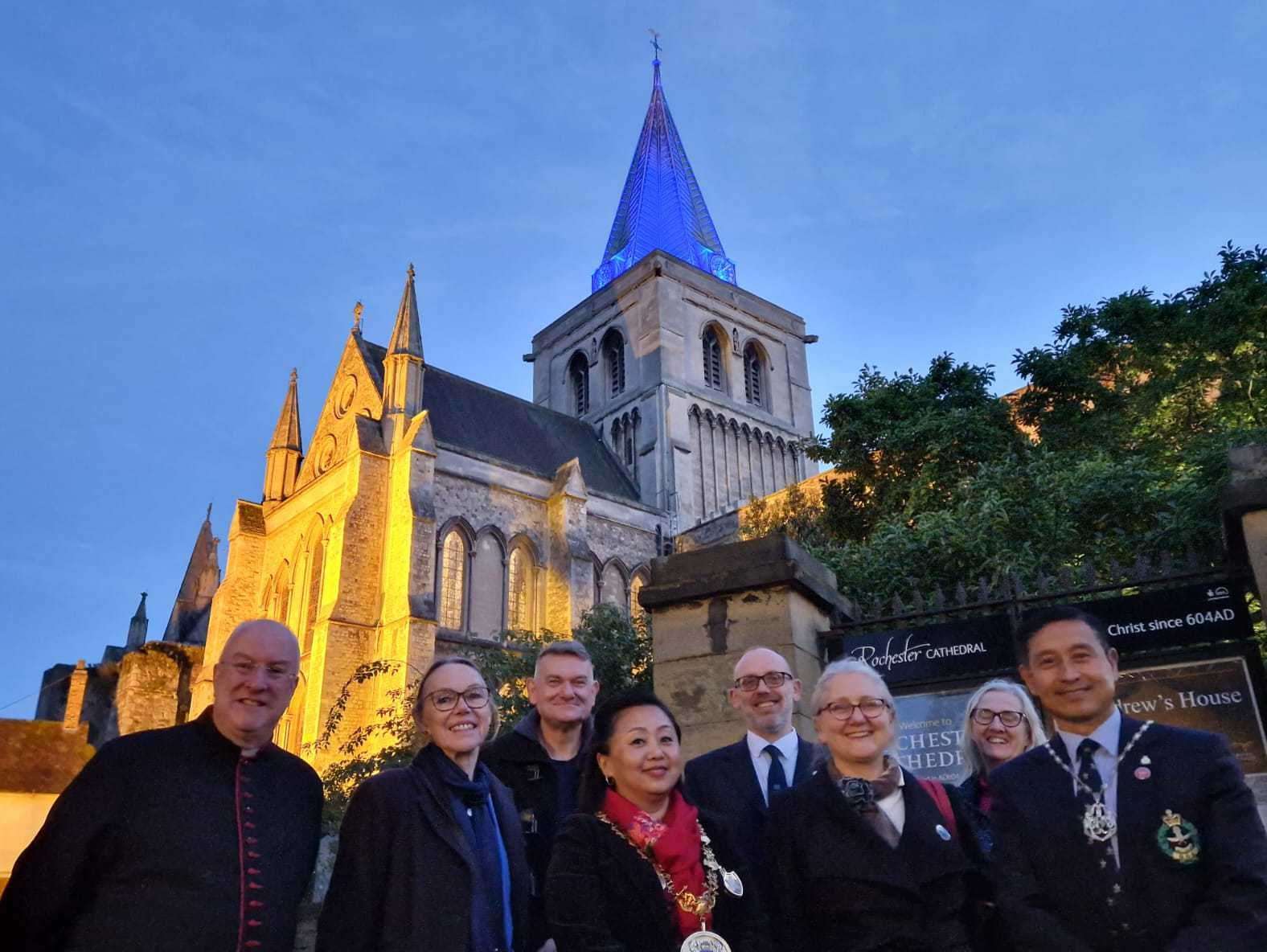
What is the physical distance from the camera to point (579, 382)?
42.4m

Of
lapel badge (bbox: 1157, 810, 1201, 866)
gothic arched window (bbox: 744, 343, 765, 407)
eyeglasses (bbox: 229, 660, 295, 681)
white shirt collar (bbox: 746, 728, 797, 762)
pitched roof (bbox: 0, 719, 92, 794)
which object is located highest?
gothic arched window (bbox: 744, 343, 765, 407)

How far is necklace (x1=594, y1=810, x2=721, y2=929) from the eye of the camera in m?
3.03

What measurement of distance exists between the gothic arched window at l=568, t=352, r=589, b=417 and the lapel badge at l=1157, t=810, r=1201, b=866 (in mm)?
38536

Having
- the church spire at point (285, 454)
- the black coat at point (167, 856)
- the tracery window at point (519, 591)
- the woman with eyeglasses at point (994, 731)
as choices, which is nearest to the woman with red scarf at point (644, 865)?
the black coat at point (167, 856)

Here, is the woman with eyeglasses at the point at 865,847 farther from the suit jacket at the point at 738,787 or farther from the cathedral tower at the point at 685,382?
the cathedral tower at the point at 685,382

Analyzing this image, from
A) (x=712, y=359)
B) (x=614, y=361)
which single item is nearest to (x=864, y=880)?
(x=712, y=359)

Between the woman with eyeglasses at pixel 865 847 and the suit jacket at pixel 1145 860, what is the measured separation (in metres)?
0.18

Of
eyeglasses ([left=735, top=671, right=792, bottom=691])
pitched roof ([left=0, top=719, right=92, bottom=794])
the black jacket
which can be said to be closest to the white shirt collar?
eyeglasses ([left=735, top=671, right=792, bottom=691])

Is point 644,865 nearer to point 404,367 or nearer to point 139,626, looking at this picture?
point 404,367

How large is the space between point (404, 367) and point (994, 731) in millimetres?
25565

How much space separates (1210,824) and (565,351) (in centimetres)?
4090

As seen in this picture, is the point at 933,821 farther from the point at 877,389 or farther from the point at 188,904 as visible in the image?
the point at 877,389

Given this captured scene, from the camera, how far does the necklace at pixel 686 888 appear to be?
9.93 ft

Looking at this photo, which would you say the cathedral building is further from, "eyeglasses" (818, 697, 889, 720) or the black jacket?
"eyeglasses" (818, 697, 889, 720)
